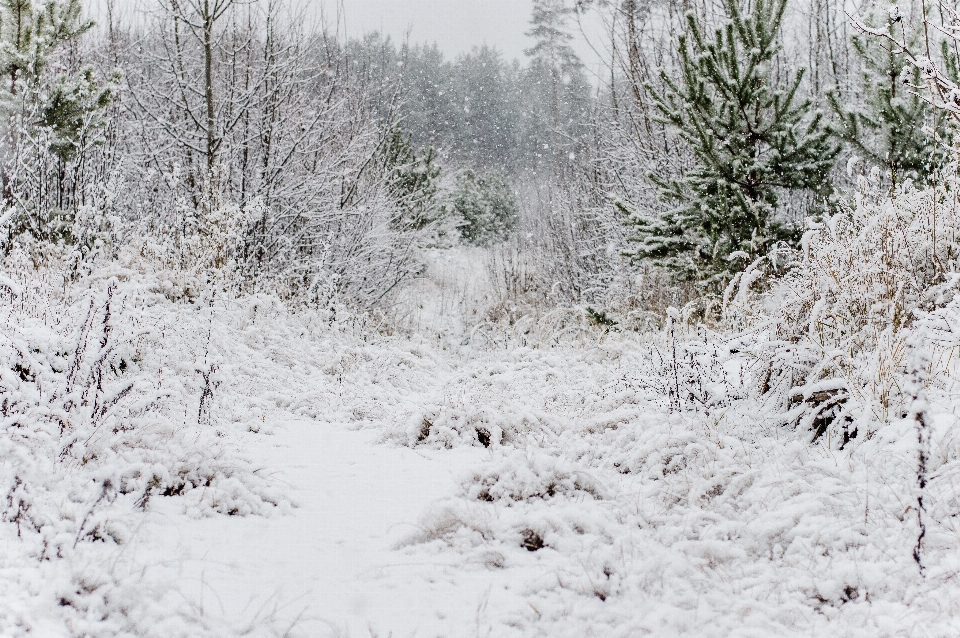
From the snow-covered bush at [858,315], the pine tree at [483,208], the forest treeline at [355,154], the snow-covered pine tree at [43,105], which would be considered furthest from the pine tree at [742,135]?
the pine tree at [483,208]

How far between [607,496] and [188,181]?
753cm

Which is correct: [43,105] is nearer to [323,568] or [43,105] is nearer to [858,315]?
[323,568]

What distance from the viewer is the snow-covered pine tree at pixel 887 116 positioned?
640 cm

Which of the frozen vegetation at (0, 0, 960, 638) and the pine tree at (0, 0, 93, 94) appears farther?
the pine tree at (0, 0, 93, 94)

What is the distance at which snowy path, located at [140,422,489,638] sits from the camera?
5.56ft

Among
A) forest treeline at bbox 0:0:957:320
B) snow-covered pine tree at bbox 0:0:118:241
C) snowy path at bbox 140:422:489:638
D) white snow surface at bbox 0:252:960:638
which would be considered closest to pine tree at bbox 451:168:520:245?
forest treeline at bbox 0:0:957:320

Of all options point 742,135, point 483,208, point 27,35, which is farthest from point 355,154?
point 483,208

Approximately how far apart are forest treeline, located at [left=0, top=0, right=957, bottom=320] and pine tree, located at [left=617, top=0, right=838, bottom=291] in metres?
0.02

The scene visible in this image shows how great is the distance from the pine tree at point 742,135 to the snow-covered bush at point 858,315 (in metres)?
2.69

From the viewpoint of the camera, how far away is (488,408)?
4168mm

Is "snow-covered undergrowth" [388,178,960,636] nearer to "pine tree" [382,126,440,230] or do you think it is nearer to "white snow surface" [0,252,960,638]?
"white snow surface" [0,252,960,638]

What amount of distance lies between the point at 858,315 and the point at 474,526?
236 centimetres

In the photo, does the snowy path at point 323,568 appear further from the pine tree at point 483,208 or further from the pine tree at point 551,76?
→ the pine tree at point 483,208

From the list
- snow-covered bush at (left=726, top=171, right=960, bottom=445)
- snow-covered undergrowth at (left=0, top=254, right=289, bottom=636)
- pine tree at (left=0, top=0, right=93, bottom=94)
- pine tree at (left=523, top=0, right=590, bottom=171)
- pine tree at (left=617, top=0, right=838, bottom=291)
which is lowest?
snow-covered undergrowth at (left=0, top=254, right=289, bottom=636)
